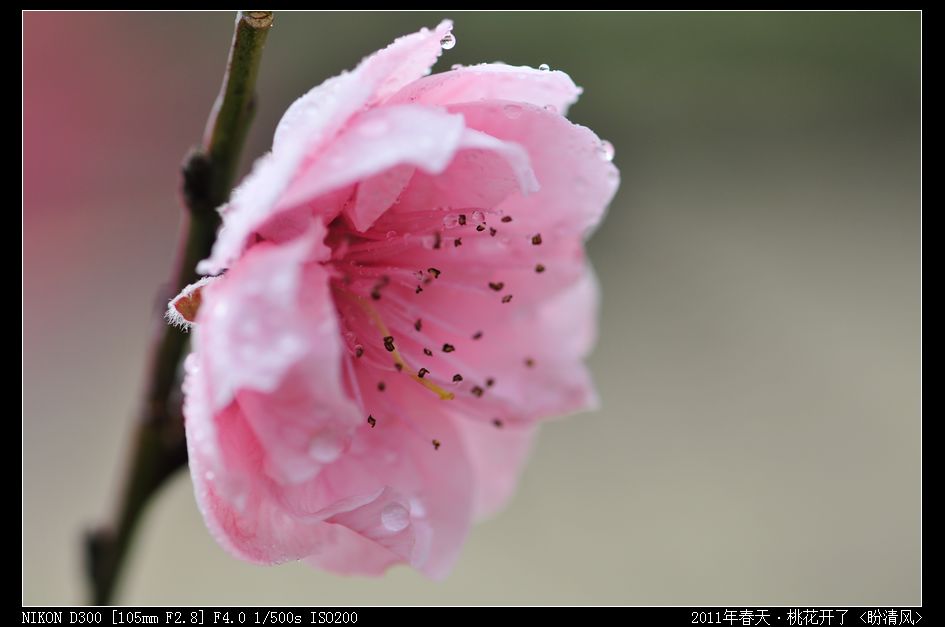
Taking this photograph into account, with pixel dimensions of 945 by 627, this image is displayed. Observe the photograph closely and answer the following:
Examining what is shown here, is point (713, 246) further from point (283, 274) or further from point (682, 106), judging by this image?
point (283, 274)

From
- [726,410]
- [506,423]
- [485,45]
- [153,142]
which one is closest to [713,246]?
[726,410]

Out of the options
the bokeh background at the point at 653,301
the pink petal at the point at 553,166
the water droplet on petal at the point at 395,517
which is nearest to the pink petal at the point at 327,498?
the water droplet on petal at the point at 395,517

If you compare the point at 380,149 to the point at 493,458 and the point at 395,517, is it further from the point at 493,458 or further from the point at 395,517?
the point at 493,458

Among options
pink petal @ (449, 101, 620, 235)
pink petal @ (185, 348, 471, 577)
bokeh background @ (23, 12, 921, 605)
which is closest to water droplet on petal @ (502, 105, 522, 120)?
pink petal @ (449, 101, 620, 235)

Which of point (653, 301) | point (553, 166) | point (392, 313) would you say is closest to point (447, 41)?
point (553, 166)

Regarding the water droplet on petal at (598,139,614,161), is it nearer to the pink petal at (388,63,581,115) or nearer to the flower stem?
the pink petal at (388,63,581,115)

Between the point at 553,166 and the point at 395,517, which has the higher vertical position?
the point at 553,166

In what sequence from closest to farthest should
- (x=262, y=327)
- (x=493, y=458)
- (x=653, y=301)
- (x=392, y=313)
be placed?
(x=262, y=327) < (x=392, y=313) < (x=493, y=458) < (x=653, y=301)

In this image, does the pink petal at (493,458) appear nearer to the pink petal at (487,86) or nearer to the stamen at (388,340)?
the stamen at (388,340)
